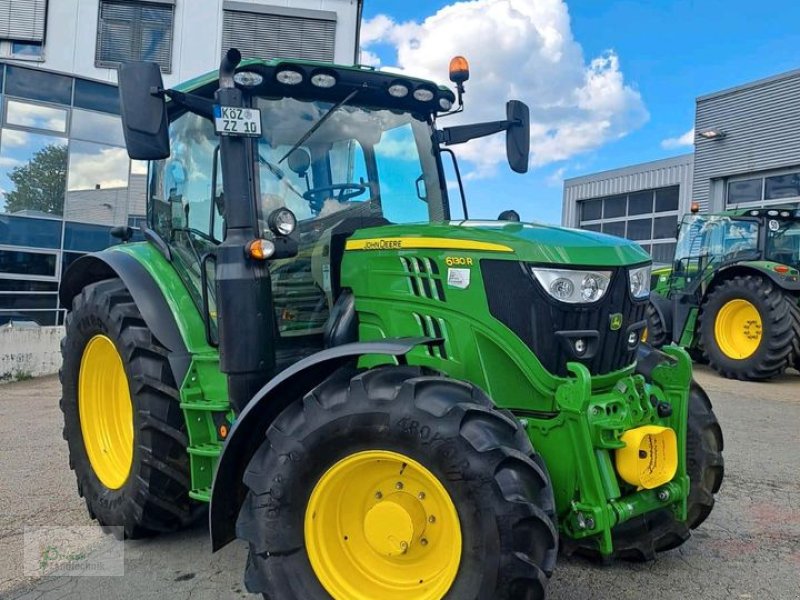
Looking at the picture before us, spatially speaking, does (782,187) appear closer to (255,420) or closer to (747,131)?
(747,131)

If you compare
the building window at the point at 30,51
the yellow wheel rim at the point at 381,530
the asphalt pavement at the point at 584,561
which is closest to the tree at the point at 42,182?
the building window at the point at 30,51

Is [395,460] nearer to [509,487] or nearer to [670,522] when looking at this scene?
[509,487]

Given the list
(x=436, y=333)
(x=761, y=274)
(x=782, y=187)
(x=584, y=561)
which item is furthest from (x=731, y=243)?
(x=436, y=333)

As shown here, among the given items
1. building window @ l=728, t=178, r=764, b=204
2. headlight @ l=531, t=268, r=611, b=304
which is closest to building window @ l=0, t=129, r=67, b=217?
headlight @ l=531, t=268, r=611, b=304

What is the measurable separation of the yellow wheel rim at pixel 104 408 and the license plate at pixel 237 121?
5.48 feet

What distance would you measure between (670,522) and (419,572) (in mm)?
1299

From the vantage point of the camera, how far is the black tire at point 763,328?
31.0 ft

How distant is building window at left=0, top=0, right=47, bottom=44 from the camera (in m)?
17.7

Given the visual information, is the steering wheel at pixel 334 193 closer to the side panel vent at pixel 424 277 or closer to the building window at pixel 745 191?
the side panel vent at pixel 424 277

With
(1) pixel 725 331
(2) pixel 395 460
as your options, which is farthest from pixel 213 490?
(1) pixel 725 331

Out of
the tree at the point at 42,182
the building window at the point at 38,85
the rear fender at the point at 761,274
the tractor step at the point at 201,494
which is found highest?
the building window at the point at 38,85

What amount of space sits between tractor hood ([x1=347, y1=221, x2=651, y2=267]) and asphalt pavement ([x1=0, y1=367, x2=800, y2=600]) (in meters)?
1.45

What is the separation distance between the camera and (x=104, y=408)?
426 centimetres

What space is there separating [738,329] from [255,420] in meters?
9.20
